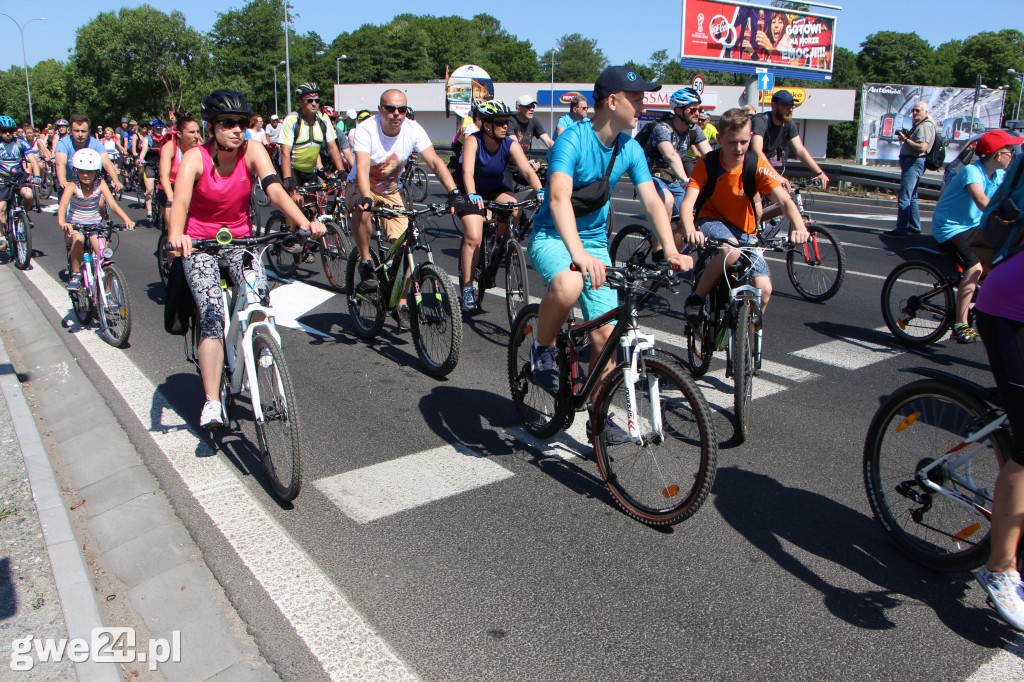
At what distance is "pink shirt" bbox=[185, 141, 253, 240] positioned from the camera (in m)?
4.48

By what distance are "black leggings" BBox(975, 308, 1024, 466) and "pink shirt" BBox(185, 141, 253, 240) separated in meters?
3.78

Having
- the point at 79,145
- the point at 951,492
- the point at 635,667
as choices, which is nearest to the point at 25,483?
the point at 635,667

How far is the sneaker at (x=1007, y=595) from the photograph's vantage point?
9.32ft

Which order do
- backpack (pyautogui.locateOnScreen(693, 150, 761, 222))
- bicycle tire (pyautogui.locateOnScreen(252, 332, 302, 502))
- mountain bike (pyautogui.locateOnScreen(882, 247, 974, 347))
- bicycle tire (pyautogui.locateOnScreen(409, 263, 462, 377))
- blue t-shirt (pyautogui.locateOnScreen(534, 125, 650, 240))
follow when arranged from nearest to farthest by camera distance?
bicycle tire (pyautogui.locateOnScreen(252, 332, 302, 502)) → blue t-shirt (pyautogui.locateOnScreen(534, 125, 650, 240)) → backpack (pyautogui.locateOnScreen(693, 150, 761, 222)) → bicycle tire (pyautogui.locateOnScreen(409, 263, 462, 377)) → mountain bike (pyautogui.locateOnScreen(882, 247, 974, 347))

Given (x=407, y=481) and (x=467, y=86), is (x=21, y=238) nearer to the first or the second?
(x=407, y=481)

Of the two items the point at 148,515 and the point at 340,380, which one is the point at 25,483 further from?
the point at 340,380

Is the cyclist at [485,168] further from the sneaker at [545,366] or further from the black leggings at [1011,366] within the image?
the black leggings at [1011,366]

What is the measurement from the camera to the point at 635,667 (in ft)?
9.07

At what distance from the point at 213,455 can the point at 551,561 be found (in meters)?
2.21

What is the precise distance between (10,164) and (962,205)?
11.9 meters

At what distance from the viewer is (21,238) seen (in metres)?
11.1

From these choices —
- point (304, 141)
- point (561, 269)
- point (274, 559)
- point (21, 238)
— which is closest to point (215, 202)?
point (561, 269)

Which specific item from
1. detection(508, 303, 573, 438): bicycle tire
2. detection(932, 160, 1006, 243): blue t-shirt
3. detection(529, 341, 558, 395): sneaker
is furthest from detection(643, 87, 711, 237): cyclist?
detection(529, 341, 558, 395): sneaker

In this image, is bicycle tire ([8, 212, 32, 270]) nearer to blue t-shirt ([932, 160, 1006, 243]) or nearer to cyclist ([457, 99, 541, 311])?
cyclist ([457, 99, 541, 311])
